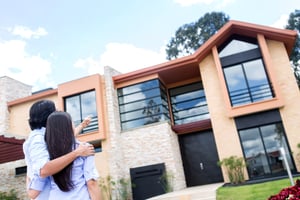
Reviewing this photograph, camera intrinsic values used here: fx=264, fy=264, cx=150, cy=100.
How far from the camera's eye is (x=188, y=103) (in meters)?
14.1

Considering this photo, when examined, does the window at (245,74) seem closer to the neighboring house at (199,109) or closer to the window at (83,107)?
the neighboring house at (199,109)

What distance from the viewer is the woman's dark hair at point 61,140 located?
1.70 metres

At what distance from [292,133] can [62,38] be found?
44.4ft

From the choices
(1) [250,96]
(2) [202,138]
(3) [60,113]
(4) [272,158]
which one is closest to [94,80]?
(2) [202,138]

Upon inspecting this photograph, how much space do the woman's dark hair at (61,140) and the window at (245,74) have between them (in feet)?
35.0

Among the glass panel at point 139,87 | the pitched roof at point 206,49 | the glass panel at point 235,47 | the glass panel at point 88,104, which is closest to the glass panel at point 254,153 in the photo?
the glass panel at point 235,47

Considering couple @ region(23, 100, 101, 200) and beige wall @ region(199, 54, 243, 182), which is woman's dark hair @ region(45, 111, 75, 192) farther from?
beige wall @ region(199, 54, 243, 182)

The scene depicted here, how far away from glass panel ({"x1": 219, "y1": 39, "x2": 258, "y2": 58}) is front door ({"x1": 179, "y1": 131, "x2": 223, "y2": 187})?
399cm

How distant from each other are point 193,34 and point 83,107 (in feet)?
57.6

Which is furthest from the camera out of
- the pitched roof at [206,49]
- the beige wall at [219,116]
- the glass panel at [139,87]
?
the glass panel at [139,87]

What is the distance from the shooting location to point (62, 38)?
1634cm

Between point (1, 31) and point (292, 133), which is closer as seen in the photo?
point (292, 133)

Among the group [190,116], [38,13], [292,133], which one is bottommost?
[292,133]

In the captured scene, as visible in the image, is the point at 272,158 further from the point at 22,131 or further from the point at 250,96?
the point at 22,131
